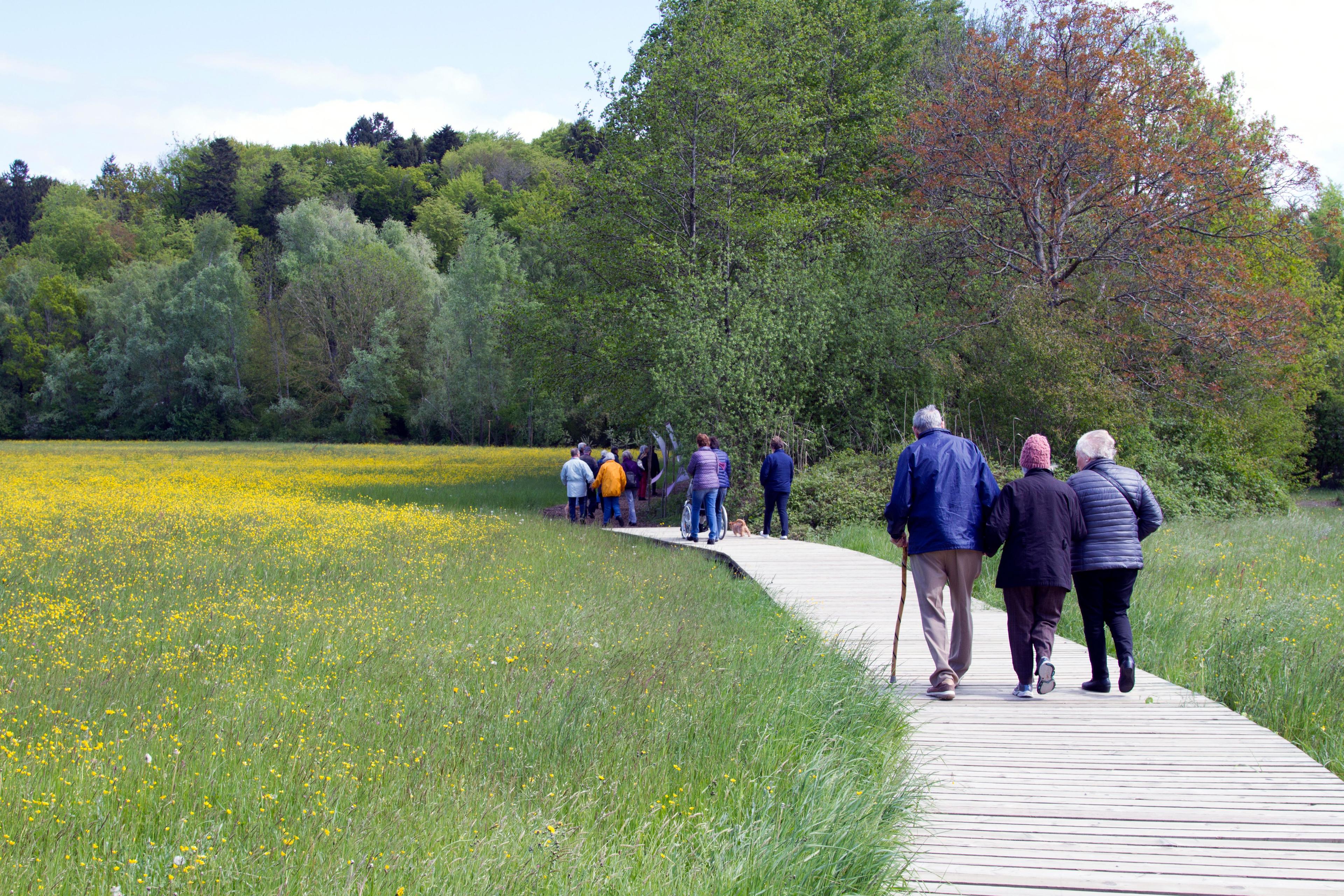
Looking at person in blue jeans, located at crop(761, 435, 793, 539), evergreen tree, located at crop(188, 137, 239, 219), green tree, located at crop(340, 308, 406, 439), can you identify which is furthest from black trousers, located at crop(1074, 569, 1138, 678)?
evergreen tree, located at crop(188, 137, 239, 219)

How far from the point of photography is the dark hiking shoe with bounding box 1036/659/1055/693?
6199mm

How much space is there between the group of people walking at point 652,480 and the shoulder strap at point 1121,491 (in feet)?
27.5

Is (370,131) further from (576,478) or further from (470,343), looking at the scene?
(576,478)

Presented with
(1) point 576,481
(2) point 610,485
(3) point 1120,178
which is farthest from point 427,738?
(3) point 1120,178

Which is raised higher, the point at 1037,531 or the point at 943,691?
the point at 1037,531

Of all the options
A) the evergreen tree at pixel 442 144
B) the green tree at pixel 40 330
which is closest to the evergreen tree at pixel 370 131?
the evergreen tree at pixel 442 144

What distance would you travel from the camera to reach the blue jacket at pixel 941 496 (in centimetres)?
639

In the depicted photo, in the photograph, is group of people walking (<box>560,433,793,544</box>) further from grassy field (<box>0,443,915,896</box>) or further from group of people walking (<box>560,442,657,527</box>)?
grassy field (<box>0,443,915,896</box>)

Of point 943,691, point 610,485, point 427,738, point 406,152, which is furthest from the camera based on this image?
point 406,152

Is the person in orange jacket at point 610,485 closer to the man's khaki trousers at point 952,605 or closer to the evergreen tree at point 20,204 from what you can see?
the man's khaki trousers at point 952,605

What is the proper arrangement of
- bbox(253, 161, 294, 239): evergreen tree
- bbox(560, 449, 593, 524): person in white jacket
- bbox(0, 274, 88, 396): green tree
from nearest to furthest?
bbox(560, 449, 593, 524): person in white jacket → bbox(0, 274, 88, 396): green tree → bbox(253, 161, 294, 239): evergreen tree

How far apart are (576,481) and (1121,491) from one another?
14.1 meters

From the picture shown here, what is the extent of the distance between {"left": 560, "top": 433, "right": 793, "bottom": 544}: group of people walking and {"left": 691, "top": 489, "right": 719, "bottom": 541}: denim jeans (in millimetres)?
11

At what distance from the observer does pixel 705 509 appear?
15461 millimetres
